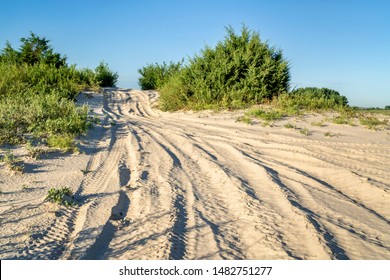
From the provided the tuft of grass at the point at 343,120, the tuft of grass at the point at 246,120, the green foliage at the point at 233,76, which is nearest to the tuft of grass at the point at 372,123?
the tuft of grass at the point at 343,120

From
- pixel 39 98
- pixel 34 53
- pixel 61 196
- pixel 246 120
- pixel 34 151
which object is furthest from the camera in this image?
pixel 34 53

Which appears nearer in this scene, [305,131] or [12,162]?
[12,162]

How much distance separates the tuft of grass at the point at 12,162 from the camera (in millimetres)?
4394

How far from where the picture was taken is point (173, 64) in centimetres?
1845

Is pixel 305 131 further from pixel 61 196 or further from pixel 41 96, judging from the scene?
pixel 41 96

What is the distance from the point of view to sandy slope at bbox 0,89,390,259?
9.62 feet

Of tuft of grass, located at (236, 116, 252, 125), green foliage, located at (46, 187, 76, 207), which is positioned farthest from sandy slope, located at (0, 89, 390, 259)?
tuft of grass, located at (236, 116, 252, 125)

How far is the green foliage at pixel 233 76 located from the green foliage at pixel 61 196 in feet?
23.9

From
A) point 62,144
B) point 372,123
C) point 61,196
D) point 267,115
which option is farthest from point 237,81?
point 61,196

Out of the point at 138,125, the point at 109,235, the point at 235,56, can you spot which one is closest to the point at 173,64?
the point at 235,56

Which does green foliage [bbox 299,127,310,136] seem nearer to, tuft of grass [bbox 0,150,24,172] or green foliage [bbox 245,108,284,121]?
green foliage [bbox 245,108,284,121]

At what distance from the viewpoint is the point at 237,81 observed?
11.6 meters

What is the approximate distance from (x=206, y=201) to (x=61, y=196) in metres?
1.55

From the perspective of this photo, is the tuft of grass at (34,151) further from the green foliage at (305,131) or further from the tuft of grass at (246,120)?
the green foliage at (305,131)
